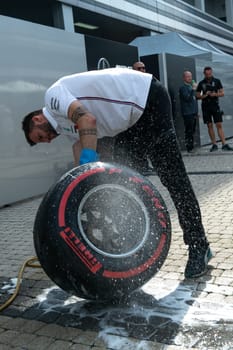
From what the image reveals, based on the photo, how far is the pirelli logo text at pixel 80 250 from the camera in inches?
110

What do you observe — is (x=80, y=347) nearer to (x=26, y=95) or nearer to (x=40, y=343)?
(x=40, y=343)

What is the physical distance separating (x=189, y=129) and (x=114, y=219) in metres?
8.99

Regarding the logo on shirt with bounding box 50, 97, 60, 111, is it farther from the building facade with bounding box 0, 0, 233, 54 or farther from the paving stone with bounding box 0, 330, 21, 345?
the building facade with bounding box 0, 0, 233, 54

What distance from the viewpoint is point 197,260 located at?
11.5 ft

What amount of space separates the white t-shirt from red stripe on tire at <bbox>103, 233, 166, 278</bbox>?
852 millimetres

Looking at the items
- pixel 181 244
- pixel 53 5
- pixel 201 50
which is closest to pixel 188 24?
pixel 201 50

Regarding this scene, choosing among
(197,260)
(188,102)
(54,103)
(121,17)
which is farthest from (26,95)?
(121,17)

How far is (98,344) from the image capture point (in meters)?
2.60

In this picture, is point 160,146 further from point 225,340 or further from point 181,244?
point 225,340

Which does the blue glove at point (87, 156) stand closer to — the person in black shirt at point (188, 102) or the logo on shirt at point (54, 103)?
the logo on shirt at point (54, 103)

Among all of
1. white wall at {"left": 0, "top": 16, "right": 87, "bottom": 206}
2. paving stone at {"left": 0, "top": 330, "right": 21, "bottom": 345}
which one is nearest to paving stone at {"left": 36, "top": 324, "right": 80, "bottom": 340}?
paving stone at {"left": 0, "top": 330, "right": 21, "bottom": 345}

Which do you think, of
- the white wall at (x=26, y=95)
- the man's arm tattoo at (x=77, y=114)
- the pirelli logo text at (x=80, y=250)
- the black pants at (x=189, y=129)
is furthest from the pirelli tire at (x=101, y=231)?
the black pants at (x=189, y=129)

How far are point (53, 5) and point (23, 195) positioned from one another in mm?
8359

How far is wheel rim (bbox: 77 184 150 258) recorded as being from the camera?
9.70ft
